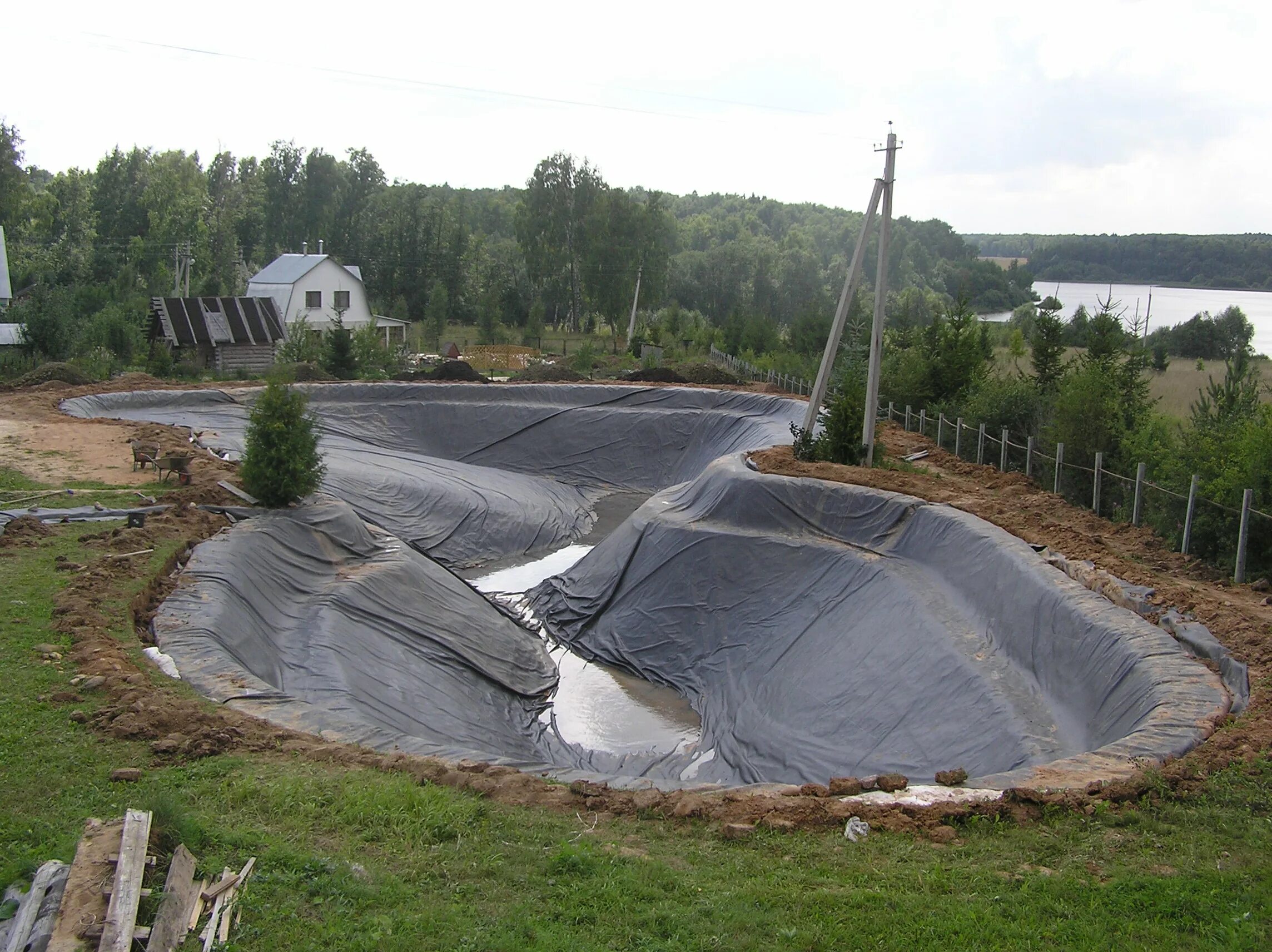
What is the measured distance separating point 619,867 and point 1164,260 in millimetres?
83570

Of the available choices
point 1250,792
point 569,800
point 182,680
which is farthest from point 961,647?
point 182,680

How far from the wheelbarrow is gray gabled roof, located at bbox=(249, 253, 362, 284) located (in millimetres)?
33126

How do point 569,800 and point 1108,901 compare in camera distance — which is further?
point 569,800

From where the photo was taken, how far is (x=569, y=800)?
7.43m

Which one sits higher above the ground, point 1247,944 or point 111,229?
point 111,229

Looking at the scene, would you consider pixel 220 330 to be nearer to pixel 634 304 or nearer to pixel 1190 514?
pixel 634 304

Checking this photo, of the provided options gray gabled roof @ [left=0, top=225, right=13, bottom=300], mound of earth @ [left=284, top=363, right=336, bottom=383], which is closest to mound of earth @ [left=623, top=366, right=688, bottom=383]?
mound of earth @ [left=284, top=363, right=336, bottom=383]

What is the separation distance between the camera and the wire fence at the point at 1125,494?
12320 millimetres

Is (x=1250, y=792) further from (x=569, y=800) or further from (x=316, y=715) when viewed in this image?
(x=316, y=715)

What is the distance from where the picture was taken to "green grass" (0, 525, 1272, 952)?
17.5 ft

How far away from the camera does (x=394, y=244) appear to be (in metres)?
65.7

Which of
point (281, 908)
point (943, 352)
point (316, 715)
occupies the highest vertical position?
point (943, 352)

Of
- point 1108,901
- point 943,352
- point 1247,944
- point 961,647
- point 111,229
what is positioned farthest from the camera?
point 111,229

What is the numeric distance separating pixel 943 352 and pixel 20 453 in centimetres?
2223
